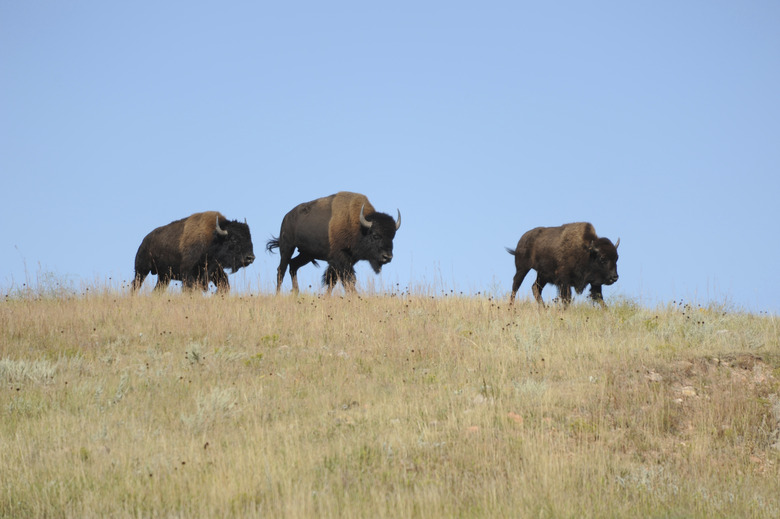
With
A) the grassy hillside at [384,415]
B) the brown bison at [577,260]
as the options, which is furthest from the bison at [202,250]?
the brown bison at [577,260]

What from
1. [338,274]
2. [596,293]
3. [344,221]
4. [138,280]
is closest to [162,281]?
[138,280]

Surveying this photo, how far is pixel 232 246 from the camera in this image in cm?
1784

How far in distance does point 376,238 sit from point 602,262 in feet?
17.2

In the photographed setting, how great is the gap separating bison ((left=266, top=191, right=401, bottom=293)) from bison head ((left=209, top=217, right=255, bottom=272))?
1.01 metres

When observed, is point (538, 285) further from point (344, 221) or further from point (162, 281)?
point (162, 281)

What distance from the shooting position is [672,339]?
10.9 m

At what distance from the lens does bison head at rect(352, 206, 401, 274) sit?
17.8 metres

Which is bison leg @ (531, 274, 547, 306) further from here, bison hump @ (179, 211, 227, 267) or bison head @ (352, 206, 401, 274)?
bison hump @ (179, 211, 227, 267)

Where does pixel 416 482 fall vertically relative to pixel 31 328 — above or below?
below

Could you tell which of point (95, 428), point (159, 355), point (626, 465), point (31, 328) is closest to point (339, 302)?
point (159, 355)

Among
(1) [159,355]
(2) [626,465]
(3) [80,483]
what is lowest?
(2) [626,465]

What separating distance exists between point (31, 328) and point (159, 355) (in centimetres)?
281

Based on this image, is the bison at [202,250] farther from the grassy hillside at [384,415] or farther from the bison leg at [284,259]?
the grassy hillside at [384,415]

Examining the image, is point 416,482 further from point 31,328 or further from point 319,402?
point 31,328
